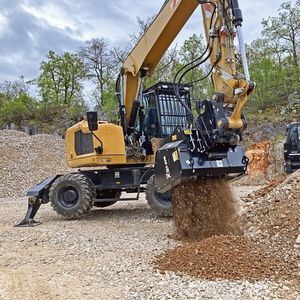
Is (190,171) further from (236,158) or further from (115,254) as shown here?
(115,254)

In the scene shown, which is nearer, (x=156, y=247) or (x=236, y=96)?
(x=236, y=96)

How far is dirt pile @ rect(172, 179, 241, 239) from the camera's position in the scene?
5.51 m

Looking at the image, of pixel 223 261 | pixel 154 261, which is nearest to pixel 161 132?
pixel 154 261

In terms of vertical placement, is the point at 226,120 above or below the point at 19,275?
above

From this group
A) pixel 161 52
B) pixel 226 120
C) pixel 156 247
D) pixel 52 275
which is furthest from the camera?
pixel 161 52

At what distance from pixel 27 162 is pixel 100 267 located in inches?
534

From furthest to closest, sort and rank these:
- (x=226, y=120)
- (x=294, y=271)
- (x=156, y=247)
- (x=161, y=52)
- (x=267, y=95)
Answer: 1. (x=267, y=95)
2. (x=161, y=52)
3. (x=156, y=247)
4. (x=226, y=120)
5. (x=294, y=271)

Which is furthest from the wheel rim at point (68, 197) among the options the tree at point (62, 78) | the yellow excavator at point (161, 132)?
the tree at point (62, 78)

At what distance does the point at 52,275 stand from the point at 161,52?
170 inches

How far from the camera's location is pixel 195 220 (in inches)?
220

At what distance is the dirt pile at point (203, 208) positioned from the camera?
5.51 metres

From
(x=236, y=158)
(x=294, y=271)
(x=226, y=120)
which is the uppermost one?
(x=226, y=120)

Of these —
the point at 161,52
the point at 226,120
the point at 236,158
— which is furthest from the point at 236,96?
the point at 161,52

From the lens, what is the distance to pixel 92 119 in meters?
7.64
